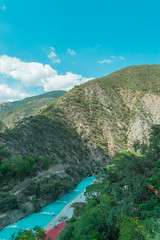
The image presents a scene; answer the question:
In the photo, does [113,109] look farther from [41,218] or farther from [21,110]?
[21,110]

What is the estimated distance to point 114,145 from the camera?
54.1 metres

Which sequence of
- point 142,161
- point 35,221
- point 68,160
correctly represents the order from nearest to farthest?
1. point 142,161
2. point 35,221
3. point 68,160

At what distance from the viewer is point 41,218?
2317cm

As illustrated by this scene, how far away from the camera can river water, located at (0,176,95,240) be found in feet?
65.9

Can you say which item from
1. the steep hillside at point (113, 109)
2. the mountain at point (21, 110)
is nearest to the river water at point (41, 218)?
the steep hillside at point (113, 109)

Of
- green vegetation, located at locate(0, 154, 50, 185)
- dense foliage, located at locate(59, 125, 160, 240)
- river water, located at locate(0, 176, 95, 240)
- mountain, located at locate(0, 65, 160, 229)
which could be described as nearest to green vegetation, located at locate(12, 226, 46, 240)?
dense foliage, located at locate(59, 125, 160, 240)

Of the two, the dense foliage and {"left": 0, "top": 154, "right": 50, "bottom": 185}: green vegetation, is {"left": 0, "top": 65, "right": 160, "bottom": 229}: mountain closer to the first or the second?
{"left": 0, "top": 154, "right": 50, "bottom": 185}: green vegetation

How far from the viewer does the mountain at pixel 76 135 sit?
28.6 metres

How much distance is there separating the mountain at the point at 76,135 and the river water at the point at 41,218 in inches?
40.7

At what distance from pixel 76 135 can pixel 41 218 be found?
32584mm

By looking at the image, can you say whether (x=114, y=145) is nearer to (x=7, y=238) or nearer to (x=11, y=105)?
(x=7, y=238)

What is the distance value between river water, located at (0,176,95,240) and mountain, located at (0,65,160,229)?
1.03 meters

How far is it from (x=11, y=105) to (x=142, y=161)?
165757 mm

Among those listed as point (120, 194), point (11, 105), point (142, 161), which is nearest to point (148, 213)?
point (120, 194)
